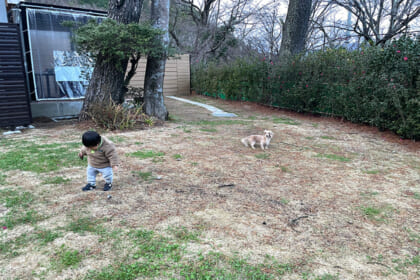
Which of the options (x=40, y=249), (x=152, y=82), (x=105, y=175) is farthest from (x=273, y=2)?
(x=40, y=249)

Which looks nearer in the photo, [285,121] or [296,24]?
[285,121]

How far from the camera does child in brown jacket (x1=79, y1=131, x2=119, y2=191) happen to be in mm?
3107

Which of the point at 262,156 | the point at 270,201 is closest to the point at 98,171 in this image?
the point at 270,201

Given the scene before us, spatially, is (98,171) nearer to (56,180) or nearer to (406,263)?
(56,180)

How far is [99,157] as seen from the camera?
10.6 feet

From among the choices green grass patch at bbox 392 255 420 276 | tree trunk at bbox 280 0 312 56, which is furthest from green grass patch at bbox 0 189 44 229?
tree trunk at bbox 280 0 312 56

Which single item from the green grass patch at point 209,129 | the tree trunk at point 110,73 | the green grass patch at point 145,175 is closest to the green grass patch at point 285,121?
the green grass patch at point 209,129

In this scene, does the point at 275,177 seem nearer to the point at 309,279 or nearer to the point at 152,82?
the point at 309,279

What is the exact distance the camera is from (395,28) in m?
14.1

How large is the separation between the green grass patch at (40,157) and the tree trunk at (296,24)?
898cm

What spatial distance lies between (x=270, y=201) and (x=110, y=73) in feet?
18.2

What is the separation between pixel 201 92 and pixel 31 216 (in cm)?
1352

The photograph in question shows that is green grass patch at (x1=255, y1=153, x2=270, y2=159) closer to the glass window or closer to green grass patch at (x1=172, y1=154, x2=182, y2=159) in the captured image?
green grass patch at (x1=172, y1=154, x2=182, y2=159)

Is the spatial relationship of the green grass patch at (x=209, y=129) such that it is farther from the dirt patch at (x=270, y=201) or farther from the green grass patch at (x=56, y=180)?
the green grass patch at (x=56, y=180)
